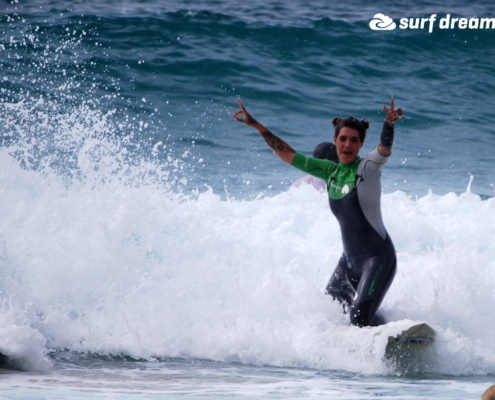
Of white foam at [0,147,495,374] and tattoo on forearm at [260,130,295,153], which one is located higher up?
tattoo on forearm at [260,130,295,153]

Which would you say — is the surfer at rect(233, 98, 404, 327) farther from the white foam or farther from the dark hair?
the white foam

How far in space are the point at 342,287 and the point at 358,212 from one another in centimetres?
60

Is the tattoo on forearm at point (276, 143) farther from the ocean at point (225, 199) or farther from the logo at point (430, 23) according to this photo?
the logo at point (430, 23)

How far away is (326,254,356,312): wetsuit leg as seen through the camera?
4.68 metres

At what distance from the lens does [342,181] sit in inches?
180

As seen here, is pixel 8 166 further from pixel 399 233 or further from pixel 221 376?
pixel 399 233

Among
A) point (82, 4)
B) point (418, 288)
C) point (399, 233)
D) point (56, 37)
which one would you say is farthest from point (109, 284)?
point (82, 4)

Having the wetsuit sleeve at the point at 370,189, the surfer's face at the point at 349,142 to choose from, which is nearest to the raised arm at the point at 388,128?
the wetsuit sleeve at the point at 370,189

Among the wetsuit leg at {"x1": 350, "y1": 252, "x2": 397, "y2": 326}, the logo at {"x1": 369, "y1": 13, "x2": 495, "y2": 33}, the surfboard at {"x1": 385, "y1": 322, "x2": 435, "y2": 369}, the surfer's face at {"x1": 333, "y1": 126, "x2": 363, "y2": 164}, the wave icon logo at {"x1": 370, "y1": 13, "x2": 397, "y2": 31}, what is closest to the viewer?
the surfboard at {"x1": 385, "y1": 322, "x2": 435, "y2": 369}

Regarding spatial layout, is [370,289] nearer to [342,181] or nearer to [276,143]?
[342,181]

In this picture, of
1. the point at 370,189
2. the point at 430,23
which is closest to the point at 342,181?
the point at 370,189

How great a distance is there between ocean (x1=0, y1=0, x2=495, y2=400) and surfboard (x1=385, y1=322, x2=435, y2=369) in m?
0.05

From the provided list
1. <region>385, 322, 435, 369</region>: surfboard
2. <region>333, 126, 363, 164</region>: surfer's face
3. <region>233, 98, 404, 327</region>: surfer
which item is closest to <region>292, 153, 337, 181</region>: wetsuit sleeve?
<region>233, 98, 404, 327</region>: surfer

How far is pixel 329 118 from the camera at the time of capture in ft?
41.2
